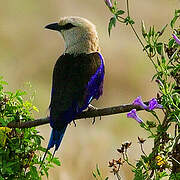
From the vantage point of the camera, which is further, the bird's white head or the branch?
the bird's white head

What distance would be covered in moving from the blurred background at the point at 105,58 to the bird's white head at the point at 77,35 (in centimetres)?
156

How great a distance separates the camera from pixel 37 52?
1024 cm

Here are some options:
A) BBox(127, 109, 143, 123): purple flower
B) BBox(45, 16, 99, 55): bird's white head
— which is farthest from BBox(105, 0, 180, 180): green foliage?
BBox(45, 16, 99, 55): bird's white head

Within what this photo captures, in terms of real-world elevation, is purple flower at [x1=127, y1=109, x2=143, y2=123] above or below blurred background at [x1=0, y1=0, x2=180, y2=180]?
below

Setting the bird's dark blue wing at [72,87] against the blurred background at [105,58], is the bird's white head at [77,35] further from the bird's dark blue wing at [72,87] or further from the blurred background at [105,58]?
the blurred background at [105,58]

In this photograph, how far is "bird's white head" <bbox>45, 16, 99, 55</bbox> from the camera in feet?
11.3

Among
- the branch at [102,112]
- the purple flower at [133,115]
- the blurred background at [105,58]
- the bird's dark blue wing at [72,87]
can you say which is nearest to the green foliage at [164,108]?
the purple flower at [133,115]

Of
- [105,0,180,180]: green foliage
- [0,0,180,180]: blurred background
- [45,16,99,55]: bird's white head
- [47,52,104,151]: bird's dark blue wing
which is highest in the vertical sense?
[0,0,180,180]: blurred background

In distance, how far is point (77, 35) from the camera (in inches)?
136

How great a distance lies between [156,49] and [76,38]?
3.69ft

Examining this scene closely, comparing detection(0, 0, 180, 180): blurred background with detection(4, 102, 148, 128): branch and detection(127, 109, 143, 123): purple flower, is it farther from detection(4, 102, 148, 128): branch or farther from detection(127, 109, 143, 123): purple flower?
detection(127, 109, 143, 123): purple flower

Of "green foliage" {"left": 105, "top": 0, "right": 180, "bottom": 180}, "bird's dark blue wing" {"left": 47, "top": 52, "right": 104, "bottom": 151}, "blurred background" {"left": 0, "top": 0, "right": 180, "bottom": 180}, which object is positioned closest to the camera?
"green foliage" {"left": 105, "top": 0, "right": 180, "bottom": 180}

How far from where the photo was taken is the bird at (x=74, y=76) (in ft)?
9.96

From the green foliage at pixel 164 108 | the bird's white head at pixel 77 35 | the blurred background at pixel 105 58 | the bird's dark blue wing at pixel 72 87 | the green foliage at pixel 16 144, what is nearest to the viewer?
the green foliage at pixel 164 108
